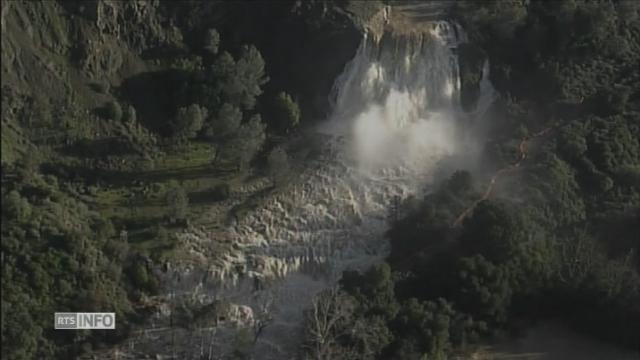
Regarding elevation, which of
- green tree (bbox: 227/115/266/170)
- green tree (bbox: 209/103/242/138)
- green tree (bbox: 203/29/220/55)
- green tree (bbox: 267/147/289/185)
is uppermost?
green tree (bbox: 203/29/220/55)

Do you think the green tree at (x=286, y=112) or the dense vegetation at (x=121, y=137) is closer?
the dense vegetation at (x=121, y=137)

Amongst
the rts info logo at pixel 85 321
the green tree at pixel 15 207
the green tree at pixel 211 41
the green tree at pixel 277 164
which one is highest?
the green tree at pixel 211 41

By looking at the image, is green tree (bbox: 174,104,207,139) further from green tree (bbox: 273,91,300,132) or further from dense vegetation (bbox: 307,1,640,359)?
dense vegetation (bbox: 307,1,640,359)

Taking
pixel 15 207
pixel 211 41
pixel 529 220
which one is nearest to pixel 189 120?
pixel 211 41

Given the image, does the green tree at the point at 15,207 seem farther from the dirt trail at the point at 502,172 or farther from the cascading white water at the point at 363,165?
the dirt trail at the point at 502,172

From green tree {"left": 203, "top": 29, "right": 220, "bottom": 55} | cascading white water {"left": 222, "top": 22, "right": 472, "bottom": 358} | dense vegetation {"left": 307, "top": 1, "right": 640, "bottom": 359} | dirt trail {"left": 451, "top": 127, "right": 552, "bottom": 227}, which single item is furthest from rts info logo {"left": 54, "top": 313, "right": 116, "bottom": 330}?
dirt trail {"left": 451, "top": 127, "right": 552, "bottom": 227}

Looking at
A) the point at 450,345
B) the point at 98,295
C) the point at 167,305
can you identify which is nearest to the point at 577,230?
the point at 450,345

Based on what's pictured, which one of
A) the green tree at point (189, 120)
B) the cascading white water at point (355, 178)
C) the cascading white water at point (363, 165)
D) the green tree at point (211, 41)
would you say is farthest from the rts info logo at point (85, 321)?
the green tree at point (211, 41)
